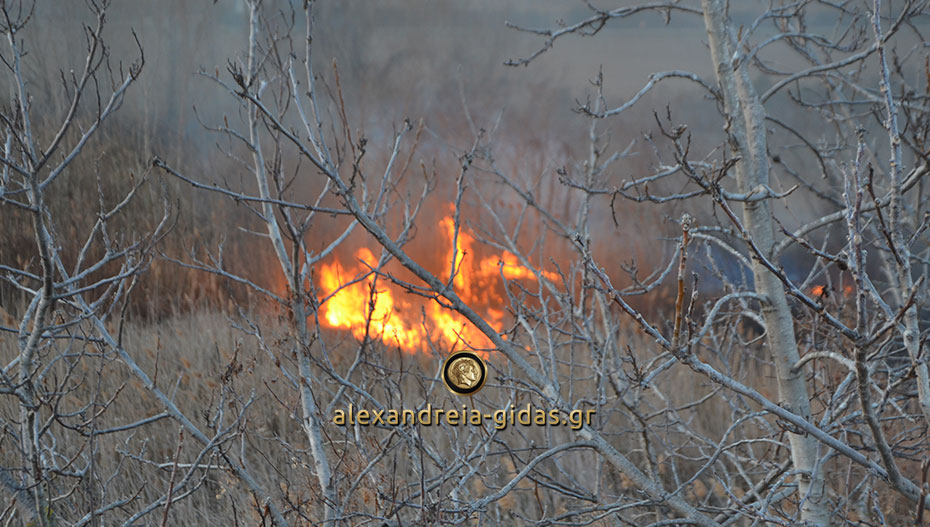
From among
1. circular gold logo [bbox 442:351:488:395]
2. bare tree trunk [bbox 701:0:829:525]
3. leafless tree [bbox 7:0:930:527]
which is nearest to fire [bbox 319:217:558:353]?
leafless tree [bbox 7:0:930:527]

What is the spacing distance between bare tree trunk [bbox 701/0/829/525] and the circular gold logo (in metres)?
1.03

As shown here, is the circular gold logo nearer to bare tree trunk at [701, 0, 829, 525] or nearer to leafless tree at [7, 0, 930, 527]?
leafless tree at [7, 0, 930, 527]

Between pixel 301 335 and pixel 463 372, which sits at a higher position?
pixel 301 335

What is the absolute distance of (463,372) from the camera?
2.63 m

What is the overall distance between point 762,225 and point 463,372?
1178 millimetres

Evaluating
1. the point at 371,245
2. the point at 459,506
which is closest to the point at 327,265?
the point at 371,245

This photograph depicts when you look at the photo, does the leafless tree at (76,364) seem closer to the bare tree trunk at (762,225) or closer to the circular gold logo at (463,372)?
the circular gold logo at (463,372)

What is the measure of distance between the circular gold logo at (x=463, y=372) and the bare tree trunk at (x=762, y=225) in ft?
3.37

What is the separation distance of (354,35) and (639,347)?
5.95m

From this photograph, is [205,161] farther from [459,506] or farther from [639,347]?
[459,506]

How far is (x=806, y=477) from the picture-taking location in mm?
2555

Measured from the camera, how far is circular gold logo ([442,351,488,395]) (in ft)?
8.35

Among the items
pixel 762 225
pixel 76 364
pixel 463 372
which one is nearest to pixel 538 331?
pixel 463 372

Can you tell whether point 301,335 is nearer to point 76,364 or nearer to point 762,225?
point 76,364
